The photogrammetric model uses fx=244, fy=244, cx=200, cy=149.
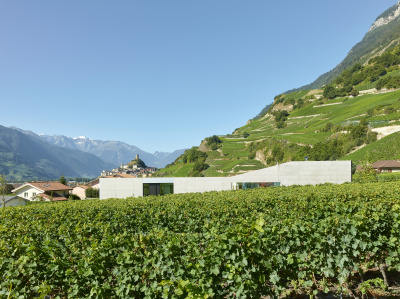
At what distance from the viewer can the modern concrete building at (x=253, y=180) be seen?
1262 inches

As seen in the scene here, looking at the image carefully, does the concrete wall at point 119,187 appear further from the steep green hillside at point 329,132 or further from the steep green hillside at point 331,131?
the steep green hillside at point 329,132

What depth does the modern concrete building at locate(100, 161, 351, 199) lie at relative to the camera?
32.1 m

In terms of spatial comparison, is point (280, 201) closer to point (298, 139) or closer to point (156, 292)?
point (156, 292)

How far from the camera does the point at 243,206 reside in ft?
39.3

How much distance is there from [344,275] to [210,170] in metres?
98.5

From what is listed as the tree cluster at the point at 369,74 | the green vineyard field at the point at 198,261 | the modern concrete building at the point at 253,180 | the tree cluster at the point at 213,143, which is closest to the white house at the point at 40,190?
the modern concrete building at the point at 253,180

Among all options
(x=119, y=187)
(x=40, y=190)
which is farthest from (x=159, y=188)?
(x=40, y=190)

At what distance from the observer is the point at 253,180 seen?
34750 mm

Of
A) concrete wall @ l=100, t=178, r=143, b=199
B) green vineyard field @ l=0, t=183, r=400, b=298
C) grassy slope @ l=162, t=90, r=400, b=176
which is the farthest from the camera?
grassy slope @ l=162, t=90, r=400, b=176

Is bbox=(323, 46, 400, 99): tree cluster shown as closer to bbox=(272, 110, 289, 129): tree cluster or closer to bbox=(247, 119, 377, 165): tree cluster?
bbox=(272, 110, 289, 129): tree cluster

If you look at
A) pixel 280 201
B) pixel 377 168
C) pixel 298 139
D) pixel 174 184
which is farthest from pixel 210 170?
pixel 280 201

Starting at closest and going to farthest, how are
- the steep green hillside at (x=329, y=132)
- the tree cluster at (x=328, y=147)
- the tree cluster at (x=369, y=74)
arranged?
1. the tree cluster at (x=328, y=147)
2. the steep green hillside at (x=329, y=132)
3. the tree cluster at (x=369, y=74)

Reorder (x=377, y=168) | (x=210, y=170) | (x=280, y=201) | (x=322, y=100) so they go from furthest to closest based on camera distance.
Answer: (x=322, y=100)
(x=210, y=170)
(x=377, y=168)
(x=280, y=201)

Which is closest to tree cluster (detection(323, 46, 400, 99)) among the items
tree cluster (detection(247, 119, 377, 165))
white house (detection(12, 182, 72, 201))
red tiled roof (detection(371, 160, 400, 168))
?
tree cluster (detection(247, 119, 377, 165))
